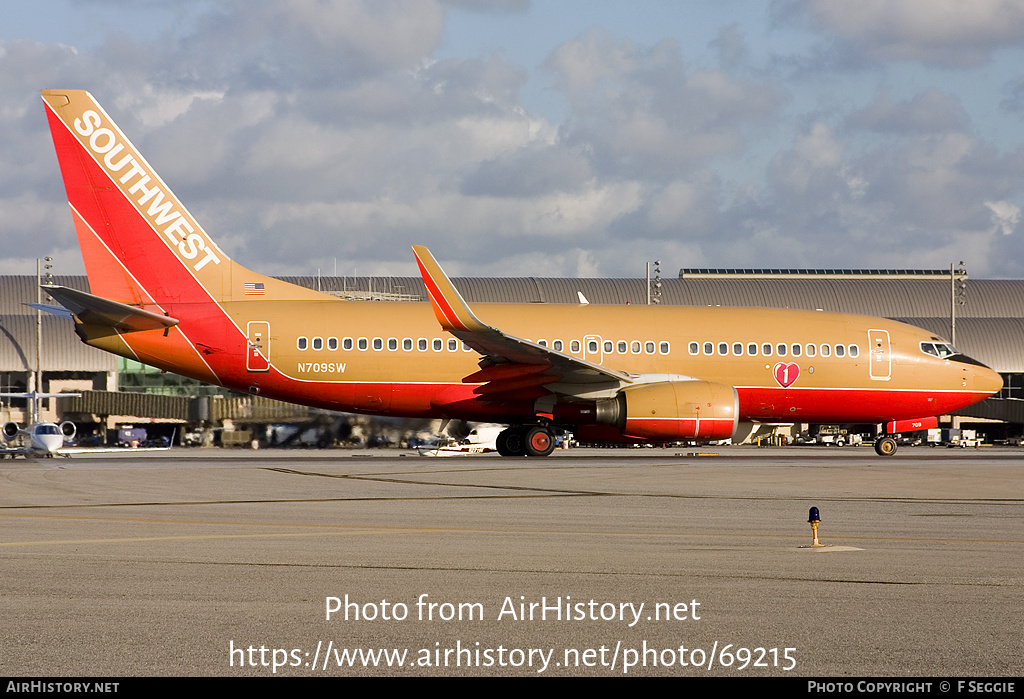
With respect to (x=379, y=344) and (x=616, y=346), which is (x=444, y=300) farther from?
(x=616, y=346)

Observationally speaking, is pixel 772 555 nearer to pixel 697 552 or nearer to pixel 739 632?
pixel 697 552

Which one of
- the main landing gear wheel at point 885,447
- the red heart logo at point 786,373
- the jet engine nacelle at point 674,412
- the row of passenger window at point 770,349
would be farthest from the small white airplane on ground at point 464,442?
the main landing gear wheel at point 885,447

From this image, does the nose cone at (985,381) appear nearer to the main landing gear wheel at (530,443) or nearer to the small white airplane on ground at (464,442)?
the main landing gear wheel at (530,443)

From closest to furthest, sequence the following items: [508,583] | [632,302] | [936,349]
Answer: [508,583]
[936,349]
[632,302]

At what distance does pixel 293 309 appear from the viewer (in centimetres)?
3253

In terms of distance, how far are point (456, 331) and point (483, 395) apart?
12.9 ft

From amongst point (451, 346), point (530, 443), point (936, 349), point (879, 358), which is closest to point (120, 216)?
point (451, 346)

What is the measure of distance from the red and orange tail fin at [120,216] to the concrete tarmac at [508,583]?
38.1 ft

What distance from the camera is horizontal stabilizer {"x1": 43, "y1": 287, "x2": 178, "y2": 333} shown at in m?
29.0

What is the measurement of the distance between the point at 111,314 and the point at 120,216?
2.89 metres

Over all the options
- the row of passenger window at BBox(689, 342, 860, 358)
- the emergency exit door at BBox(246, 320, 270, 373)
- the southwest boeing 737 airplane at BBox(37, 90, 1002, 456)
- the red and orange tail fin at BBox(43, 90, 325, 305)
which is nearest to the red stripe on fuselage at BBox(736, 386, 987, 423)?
the southwest boeing 737 airplane at BBox(37, 90, 1002, 456)

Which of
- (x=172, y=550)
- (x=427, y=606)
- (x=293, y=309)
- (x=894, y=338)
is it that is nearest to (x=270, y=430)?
(x=293, y=309)

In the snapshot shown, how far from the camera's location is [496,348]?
30.2m

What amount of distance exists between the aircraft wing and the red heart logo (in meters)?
4.65
